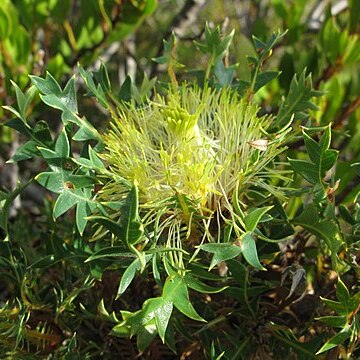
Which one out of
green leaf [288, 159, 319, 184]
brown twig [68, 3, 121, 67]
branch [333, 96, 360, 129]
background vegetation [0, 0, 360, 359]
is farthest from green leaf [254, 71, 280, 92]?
brown twig [68, 3, 121, 67]

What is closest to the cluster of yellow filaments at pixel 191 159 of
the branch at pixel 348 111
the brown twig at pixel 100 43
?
the branch at pixel 348 111

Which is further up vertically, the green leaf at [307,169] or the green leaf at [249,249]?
the green leaf at [307,169]

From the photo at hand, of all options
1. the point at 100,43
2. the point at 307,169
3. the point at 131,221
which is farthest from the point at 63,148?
the point at 100,43

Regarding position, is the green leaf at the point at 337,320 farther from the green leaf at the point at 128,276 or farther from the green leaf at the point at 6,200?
the green leaf at the point at 6,200

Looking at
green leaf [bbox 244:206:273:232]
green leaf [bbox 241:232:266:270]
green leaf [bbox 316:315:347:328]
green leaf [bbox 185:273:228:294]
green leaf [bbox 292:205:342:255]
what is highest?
green leaf [bbox 244:206:273:232]

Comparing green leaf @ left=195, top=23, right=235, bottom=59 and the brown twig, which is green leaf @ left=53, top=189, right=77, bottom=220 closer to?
green leaf @ left=195, top=23, right=235, bottom=59

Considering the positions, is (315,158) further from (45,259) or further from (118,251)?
(45,259)

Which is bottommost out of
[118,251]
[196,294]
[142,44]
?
[142,44]

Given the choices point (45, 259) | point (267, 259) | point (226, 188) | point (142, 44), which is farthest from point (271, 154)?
point (142, 44)
